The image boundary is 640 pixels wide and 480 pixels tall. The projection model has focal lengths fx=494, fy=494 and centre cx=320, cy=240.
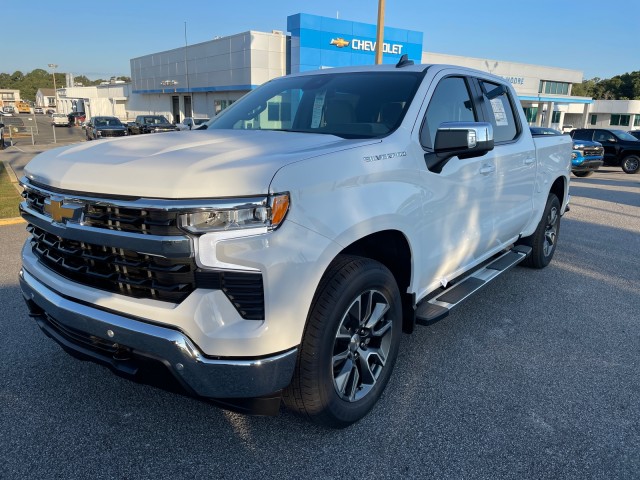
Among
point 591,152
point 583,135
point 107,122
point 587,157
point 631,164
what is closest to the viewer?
point 587,157

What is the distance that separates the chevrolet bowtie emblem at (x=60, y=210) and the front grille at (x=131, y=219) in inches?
2.3

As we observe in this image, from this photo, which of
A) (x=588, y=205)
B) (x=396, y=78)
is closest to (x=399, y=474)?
(x=396, y=78)

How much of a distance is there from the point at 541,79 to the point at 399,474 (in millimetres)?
58000

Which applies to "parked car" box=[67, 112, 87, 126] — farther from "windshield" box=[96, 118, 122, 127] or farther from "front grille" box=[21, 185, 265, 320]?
"front grille" box=[21, 185, 265, 320]

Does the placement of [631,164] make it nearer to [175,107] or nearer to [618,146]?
[618,146]

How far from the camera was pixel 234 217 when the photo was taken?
2029 millimetres

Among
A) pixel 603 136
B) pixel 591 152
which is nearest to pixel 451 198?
pixel 591 152

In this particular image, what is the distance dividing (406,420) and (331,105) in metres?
2.12

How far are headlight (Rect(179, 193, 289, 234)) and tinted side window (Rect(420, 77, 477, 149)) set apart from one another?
139cm

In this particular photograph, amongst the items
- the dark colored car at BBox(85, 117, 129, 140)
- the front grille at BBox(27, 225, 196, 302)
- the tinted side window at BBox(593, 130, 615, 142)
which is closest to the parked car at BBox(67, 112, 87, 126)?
the dark colored car at BBox(85, 117, 129, 140)

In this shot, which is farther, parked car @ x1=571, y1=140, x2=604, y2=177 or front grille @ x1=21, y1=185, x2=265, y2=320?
parked car @ x1=571, y1=140, x2=604, y2=177

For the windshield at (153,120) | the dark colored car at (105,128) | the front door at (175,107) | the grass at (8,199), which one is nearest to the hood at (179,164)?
the grass at (8,199)

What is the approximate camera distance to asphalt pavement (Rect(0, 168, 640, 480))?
240 centimetres

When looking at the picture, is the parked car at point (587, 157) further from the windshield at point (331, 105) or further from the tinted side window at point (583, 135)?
the windshield at point (331, 105)
